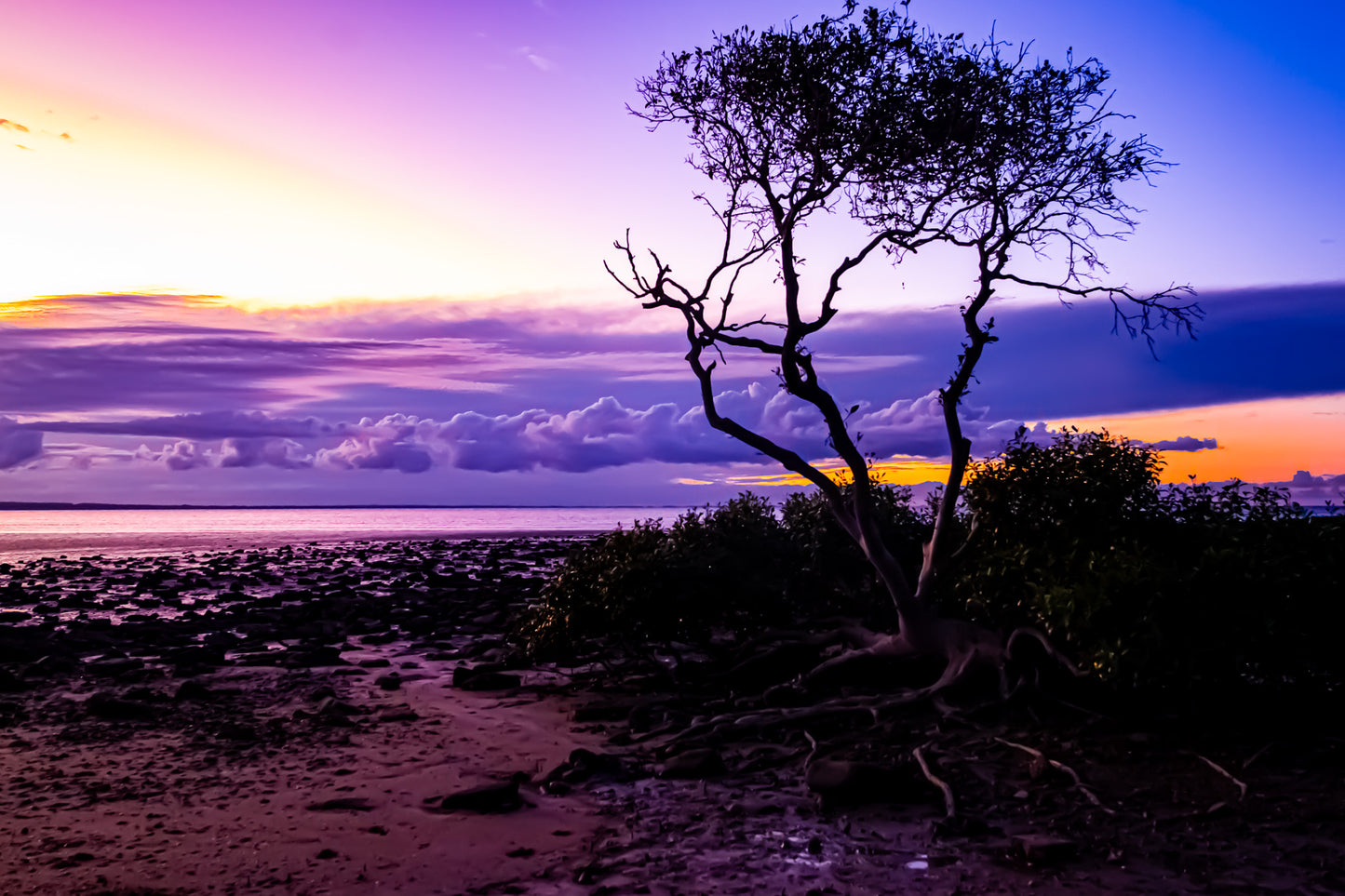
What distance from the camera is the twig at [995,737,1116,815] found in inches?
421

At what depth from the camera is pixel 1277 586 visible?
12055 millimetres

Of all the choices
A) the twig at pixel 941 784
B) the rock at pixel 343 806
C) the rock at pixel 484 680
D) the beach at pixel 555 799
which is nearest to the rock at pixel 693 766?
the beach at pixel 555 799

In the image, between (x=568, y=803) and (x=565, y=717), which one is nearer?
(x=568, y=803)

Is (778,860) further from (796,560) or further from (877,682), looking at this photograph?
(796,560)

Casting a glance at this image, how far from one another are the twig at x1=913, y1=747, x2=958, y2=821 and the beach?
0.53 ft

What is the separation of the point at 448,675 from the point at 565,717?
516 centimetres

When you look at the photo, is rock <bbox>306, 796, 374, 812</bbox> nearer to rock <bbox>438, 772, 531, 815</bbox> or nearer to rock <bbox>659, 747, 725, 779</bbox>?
rock <bbox>438, 772, 531, 815</bbox>

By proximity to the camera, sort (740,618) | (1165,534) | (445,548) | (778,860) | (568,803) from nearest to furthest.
A: 1. (778,860)
2. (568,803)
3. (1165,534)
4. (740,618)
5. (445,548)

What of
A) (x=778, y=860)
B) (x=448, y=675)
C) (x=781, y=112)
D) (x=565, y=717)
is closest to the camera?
(x=778, y=860)

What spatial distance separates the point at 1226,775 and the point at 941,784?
3273mm

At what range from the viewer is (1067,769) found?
37.7ft

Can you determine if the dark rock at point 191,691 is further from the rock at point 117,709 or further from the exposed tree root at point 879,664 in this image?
the exposed tree root at point 879,664

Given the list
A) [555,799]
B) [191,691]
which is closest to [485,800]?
[555,799]

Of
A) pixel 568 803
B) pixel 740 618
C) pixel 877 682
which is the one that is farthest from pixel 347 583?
pixel 568 803
